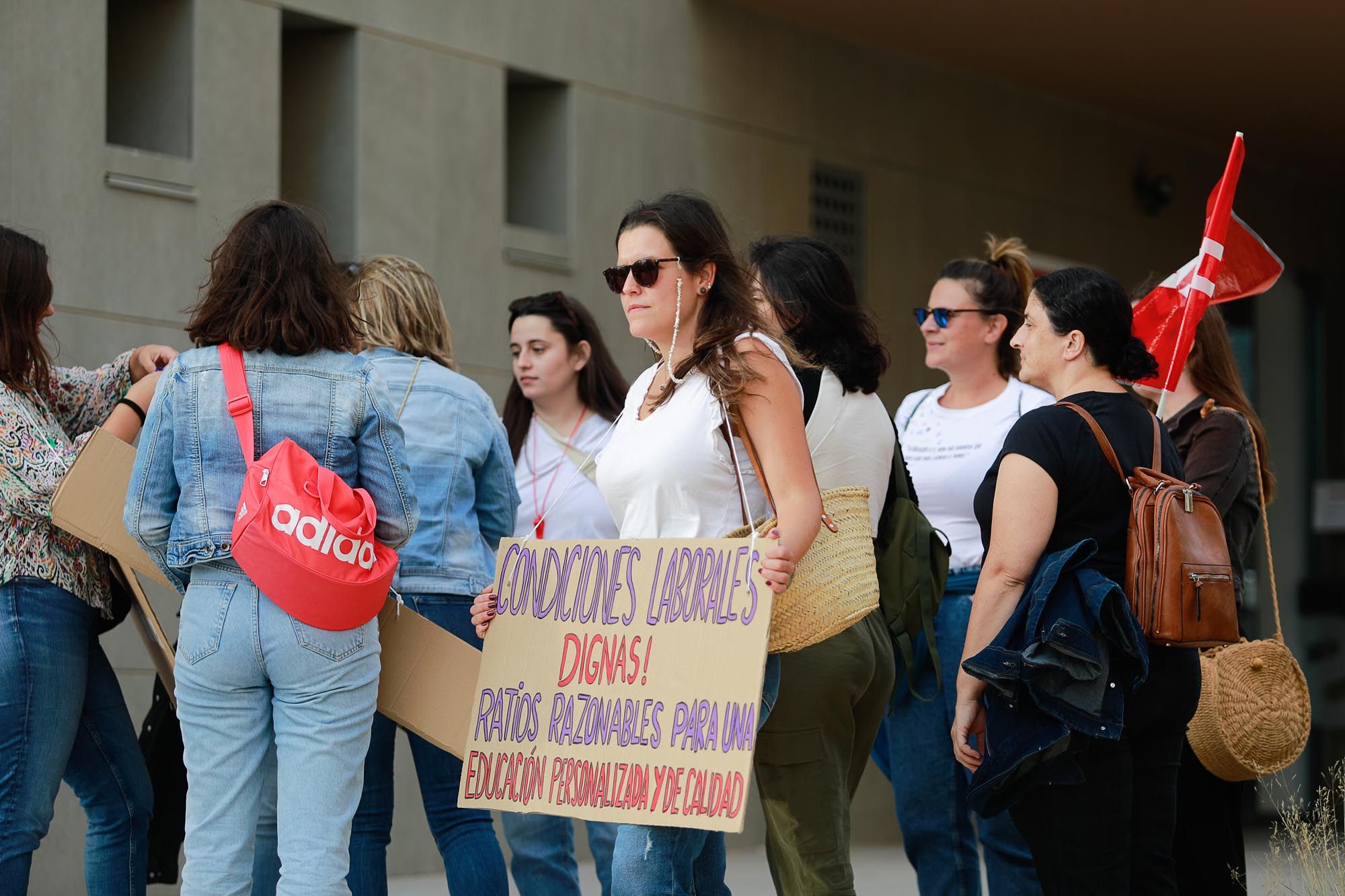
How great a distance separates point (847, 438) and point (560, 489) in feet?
5.40

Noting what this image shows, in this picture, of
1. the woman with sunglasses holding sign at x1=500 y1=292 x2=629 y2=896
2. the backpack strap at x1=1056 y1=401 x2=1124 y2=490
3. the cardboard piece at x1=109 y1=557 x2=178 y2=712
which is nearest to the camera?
the backpack strap at x1=1056 y1=401 x2=1124 y2=490

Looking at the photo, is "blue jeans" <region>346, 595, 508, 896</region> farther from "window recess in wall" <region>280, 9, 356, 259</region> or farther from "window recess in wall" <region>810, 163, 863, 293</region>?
"window recess in wall" <region>810, 163, 863, 293</region>

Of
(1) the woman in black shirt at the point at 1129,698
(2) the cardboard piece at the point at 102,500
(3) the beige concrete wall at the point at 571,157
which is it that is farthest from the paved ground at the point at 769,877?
(2) the cardboard piece at the point at 102,500

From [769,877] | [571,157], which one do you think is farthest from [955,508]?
[571,157]

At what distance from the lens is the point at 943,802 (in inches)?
183

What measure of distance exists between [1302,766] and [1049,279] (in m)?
8.81

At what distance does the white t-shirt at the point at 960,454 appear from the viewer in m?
4.89

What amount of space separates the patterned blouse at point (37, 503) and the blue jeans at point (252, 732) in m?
0.69

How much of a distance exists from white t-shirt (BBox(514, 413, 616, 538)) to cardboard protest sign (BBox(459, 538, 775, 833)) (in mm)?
1580

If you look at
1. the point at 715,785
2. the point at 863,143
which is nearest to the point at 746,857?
the point at 863,143

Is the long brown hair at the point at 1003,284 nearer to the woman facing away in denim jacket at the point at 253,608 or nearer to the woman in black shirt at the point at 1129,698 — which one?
the woman in black shirt at the point at 1129,698

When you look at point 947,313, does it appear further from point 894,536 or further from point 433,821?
point 433,821

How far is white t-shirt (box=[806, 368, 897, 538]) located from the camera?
3.93 metres

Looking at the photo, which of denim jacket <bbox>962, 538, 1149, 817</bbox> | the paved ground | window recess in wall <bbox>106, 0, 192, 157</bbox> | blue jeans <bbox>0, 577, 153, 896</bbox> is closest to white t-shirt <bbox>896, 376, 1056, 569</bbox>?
denim jacket <bbox>962, 538, 1149, 817</bbox>
